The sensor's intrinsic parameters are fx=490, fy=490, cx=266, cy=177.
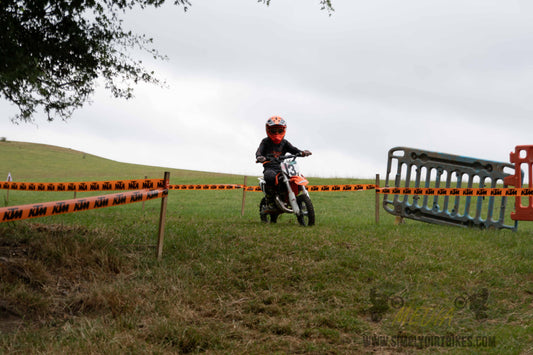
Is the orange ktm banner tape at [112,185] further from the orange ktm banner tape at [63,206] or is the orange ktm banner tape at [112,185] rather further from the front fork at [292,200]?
the front fork at [292,200]

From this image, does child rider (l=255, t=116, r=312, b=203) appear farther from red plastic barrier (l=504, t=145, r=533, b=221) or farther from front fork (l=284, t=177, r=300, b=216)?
red plastic barrier (l=504, t=145, r=533, b=221)

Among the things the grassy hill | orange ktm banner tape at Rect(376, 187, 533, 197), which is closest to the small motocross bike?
orange ktm banner tape at Rect(376, 187, 533, 197)

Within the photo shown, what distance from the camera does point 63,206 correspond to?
5.50 m

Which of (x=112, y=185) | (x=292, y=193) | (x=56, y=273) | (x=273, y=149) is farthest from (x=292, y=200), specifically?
(x=56, y=273)

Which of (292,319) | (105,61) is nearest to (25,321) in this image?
(292,319)

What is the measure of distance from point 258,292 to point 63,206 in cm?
263

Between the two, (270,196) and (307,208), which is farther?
(270,196)

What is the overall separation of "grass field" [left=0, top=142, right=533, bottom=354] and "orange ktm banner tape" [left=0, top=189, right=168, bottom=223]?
1.06m

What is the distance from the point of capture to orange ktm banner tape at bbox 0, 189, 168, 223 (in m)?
4.91

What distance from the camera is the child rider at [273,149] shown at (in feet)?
35.9

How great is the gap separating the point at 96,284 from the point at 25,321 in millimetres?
992

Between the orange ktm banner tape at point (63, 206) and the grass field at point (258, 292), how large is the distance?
1060mm

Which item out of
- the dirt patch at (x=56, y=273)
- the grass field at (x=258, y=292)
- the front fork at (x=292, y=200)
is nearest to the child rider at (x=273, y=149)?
the front fork at (x=292, y=200)

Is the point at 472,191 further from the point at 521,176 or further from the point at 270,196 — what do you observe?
the point at 270,196
